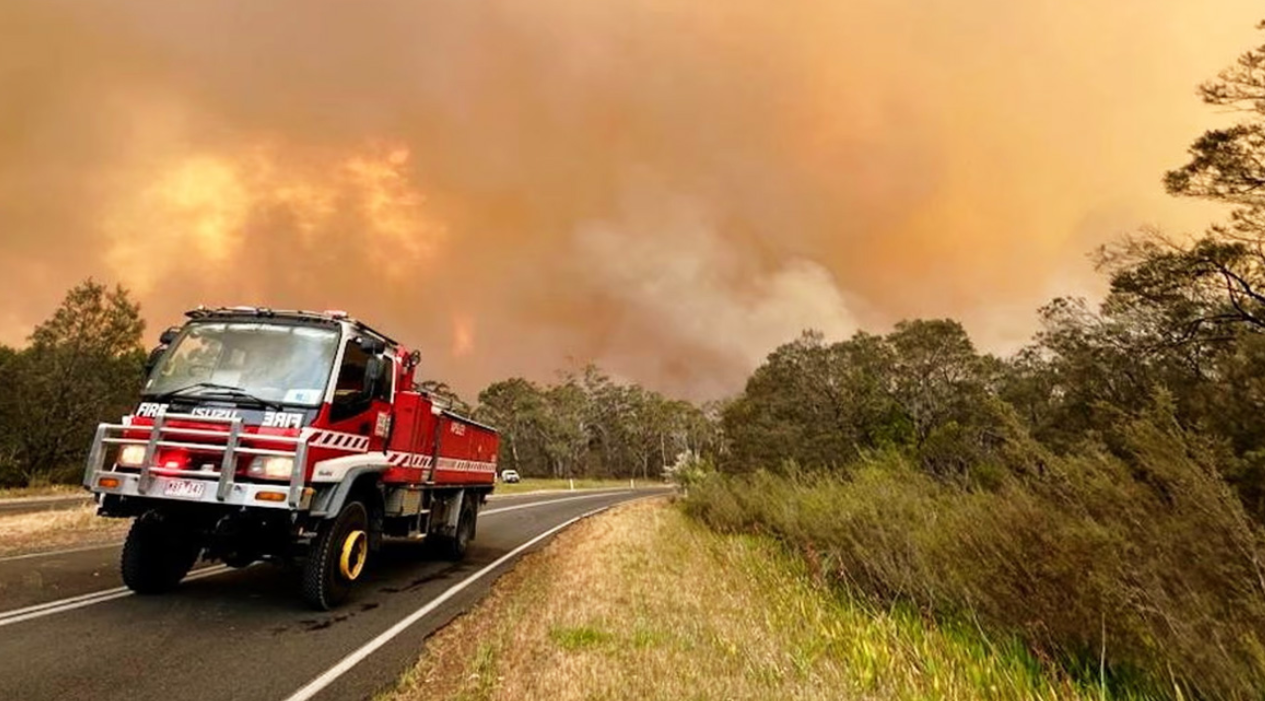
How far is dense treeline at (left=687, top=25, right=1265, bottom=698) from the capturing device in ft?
12.7

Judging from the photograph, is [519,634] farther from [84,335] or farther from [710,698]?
[84,335]

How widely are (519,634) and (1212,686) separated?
5361mm

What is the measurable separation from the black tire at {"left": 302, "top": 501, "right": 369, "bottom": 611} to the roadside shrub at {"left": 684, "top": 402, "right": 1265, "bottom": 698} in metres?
6.24

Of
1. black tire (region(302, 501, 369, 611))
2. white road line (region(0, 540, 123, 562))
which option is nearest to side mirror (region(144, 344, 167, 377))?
black tire (region(302, 501, 369, 611))

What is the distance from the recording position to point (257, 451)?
6820 millimetres

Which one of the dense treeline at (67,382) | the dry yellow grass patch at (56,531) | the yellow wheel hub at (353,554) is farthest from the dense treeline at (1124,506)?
the dense treeline at (67,382)

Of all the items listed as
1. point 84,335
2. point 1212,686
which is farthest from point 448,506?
point 84,335

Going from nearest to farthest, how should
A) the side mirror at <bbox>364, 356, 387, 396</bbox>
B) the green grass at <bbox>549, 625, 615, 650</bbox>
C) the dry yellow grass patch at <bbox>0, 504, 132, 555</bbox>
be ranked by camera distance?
1. the green grass at <bbox>549, 625, 615, 650</bbox>
2. the side mirror at <bbox>364, 356, 387, 396</bbox>
3. the dry yellow grass patch at <bbox>0, 504, 132, 555</bbox>

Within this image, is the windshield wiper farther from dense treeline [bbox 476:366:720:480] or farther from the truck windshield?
dense treeline [bbox 476:366:720:480]

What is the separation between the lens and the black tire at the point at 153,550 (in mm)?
7406

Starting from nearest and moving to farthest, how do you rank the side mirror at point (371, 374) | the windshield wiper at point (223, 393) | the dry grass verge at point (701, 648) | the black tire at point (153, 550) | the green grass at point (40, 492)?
the dry grass verge at point (701, 648)
the windshield wiper at point (223, 393)
the black tire at point (153, 550)
the side mirror at point (371, 374)
the green grass at point (40, 492)

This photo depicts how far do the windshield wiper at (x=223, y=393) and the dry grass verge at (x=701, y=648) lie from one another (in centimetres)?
320

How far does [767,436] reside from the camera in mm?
30688

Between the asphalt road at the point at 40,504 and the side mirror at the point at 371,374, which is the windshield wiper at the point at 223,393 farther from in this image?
the asphalt road at the point at 40,504
